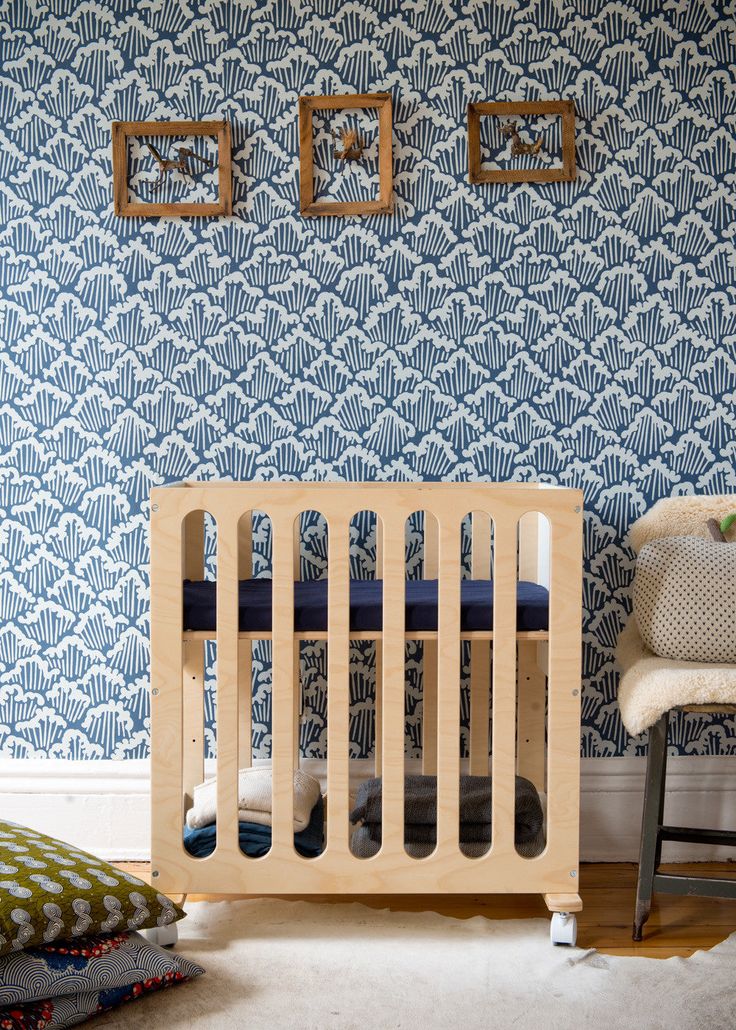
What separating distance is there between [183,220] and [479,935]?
1.56 metres

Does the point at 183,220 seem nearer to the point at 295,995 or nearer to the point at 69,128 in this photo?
the point at 69,128

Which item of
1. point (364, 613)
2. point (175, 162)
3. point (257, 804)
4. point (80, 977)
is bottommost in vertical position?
point (80, 977)

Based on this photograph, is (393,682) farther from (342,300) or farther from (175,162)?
(175,162)

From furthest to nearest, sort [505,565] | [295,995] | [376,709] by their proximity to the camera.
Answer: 1. [376,709]
2. [505,565]
3. [295,995]

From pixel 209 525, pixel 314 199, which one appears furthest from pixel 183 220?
pixel 209 525

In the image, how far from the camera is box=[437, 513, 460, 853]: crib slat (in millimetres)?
1634

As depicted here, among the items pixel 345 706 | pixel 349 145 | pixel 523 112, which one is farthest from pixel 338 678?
pixel 523 112

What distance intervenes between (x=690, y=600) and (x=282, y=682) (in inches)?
29.3

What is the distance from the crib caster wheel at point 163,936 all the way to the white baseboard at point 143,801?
0.49m

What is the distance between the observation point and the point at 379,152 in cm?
207

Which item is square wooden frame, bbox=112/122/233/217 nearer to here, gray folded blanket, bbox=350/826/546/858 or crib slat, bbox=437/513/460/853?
crib slat, bbox=437/513/460/853

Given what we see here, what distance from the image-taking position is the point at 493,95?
6.81ft

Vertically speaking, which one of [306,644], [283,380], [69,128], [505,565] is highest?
[69,128]

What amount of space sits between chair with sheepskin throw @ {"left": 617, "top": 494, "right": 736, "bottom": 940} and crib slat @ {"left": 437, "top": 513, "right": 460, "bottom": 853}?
0.32 m
